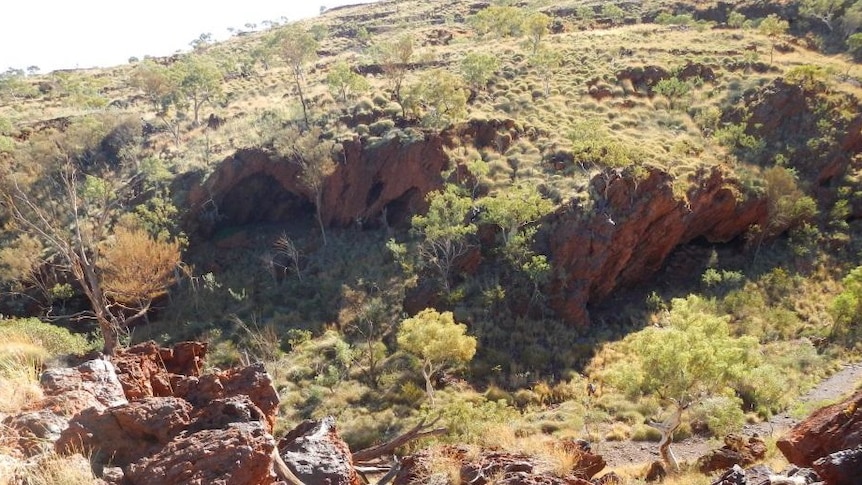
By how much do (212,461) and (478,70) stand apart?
3736 cm

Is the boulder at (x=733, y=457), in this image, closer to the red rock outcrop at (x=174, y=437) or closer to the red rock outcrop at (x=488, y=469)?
the red rock outcrop at (x=488, y=469)

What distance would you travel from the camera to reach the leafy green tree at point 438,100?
111 ft

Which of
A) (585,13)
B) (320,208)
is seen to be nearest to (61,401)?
(320,208)

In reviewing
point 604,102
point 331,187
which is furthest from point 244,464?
point 604,102

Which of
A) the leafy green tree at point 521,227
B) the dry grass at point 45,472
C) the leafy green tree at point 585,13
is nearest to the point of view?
the dry grass at point 45,472

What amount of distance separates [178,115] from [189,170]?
46.8 ft

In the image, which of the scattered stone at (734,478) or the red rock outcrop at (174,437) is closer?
the red rock outcrop at (174,437)

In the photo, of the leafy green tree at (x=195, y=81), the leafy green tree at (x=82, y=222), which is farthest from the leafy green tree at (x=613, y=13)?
the leafy green tree at (x=82, y=222)

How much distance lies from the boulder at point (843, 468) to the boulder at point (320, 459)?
602 centimetres

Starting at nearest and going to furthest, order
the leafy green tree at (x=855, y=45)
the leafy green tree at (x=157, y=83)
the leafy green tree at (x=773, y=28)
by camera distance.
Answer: the leafy green tree at (x=855, y=45), the leafy green tree at (x=773, y=28), the leafy green tree at (x=157, y=83)

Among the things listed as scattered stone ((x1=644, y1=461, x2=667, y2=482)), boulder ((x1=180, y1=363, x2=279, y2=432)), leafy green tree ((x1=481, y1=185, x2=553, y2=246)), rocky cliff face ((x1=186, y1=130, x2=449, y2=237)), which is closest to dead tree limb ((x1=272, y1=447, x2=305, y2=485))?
boulder ((x1=180, y1=363, x2=279, y2=432))

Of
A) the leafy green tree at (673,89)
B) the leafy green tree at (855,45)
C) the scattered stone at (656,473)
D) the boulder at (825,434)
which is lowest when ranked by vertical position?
the scattered stone at (656,473)

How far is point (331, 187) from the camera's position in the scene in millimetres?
33375

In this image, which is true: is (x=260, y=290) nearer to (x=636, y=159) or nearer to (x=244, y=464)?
(x=636, y=159)
